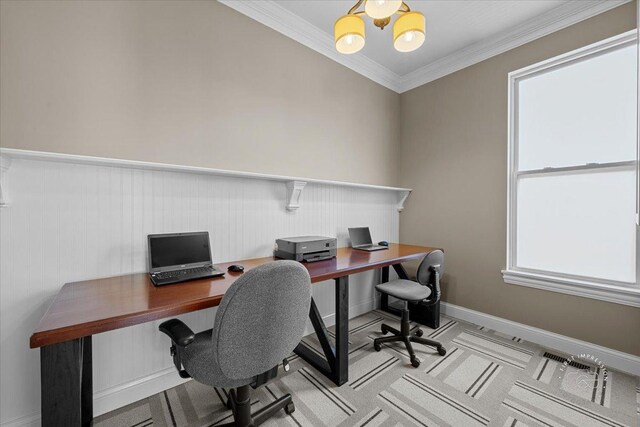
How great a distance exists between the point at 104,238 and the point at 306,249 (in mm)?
1247

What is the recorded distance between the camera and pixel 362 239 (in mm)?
2812

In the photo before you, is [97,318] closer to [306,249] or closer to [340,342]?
[306,249]

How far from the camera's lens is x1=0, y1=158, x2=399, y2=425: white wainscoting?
1.35 meters

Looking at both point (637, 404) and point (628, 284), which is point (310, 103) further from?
point (637, 404)

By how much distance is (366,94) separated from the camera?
9.96ft

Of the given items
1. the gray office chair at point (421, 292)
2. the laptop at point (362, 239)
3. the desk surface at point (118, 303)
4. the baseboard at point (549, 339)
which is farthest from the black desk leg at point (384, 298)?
the desk surface at point (118, 303)

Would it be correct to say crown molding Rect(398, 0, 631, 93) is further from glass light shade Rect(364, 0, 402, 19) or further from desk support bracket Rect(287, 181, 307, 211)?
desk support bracket Rect(287, 181, 307, 211)

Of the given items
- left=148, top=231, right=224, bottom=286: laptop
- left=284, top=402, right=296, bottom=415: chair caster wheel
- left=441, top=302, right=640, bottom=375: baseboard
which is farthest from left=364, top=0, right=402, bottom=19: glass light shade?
left=441, top=302, right=640, bottom=375: baseboard

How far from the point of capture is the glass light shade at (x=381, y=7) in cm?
131

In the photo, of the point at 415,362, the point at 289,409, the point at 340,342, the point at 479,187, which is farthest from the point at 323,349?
the point at 479,187

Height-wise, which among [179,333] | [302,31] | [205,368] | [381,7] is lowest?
[205,368]

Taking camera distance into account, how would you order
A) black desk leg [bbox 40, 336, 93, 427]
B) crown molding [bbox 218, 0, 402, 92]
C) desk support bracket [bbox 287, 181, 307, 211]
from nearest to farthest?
black desk leg [bbox 40, 336, 93, 427], crown molding [bbox 218, 0, 402, 92], desk support bracket [bbox 287, 181, 307, 211]

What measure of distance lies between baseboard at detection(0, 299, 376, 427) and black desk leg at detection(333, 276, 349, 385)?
1072mm

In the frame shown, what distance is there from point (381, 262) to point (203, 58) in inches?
77.6
